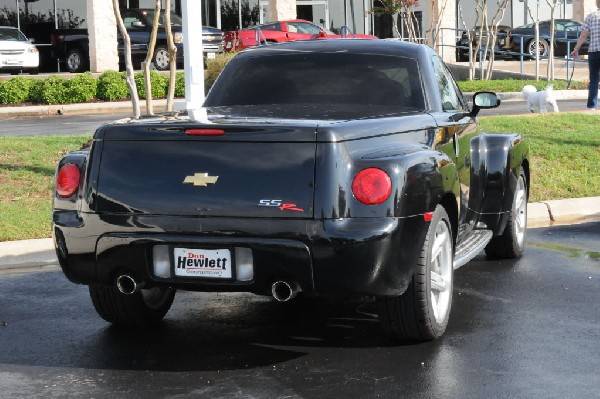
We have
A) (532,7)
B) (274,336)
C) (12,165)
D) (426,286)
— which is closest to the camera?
(426,286)

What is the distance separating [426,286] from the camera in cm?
596

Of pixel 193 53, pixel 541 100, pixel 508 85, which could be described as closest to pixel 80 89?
pixel 508 85

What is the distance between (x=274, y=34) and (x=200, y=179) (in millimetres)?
31907

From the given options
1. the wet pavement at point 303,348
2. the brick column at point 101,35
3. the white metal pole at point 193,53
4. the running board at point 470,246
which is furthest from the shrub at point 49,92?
the running board at point 470,246

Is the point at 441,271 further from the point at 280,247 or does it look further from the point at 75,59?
the point at 75,59

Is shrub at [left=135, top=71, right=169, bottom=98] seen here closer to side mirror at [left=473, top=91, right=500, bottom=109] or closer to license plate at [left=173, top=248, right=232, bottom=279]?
side mirror at [left=473, top=91, right=500, bottom=109]

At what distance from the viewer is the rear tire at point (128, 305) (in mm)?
6520

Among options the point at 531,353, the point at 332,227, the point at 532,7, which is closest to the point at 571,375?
the point at 531,353

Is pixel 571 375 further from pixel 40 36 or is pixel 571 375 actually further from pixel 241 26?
pixel 241 26

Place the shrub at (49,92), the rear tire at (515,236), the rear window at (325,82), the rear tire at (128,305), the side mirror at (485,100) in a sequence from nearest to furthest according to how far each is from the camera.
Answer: the rear tire at (128,305) → the rear window at (325,82) → the side mirror at (485,100) → the rear tire at (515,236) → the shrub at (49,92)

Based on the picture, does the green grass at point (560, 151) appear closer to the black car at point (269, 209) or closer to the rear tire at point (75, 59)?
the black car at point (269, 209)

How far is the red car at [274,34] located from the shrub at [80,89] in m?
8.61

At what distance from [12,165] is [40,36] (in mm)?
30049

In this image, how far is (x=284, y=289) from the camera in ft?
18.7
